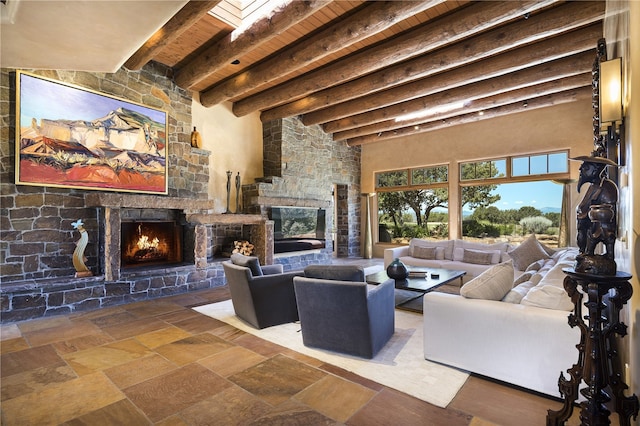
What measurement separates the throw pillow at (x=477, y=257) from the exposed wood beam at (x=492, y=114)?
316 cm

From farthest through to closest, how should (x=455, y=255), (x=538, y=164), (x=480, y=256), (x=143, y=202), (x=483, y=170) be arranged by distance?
1. (x=483, y=170)
2. (x=538, y=164)
3. (x=455, y=255)
4. (x=480, y=256)
5. (x=143, y=202)

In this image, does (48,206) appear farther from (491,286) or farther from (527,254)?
(527,254)

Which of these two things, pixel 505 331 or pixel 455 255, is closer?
pixel 505 331

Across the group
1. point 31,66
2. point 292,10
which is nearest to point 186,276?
point 31,66

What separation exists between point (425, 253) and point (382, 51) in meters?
3.73

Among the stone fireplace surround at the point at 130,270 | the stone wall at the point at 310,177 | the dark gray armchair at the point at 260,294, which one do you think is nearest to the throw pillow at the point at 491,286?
the dark gray armchair at the point at 260,294

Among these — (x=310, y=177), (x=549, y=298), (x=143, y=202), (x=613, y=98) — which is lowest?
(x=549, y=298)

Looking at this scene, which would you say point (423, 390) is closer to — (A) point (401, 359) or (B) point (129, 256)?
(A) point (401, 359)

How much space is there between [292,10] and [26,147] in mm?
3706

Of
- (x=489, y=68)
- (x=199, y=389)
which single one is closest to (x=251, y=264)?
(x=199, y=389)

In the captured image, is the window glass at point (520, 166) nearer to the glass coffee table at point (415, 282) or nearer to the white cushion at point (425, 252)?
the white cushion at point (425, 252)

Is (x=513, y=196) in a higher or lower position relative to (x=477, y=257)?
higher

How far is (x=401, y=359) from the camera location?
108 inches

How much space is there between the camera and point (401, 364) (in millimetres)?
2652
